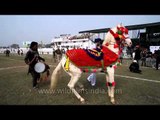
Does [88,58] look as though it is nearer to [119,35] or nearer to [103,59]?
[103,59]

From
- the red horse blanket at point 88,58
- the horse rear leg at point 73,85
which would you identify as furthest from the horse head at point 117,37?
the horse rear leg at point 73,85

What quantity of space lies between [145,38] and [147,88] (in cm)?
1918

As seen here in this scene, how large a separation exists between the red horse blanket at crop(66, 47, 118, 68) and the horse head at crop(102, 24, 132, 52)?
0.22 m

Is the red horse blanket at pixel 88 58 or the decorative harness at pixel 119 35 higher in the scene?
the decorative harness at pixel 119 35

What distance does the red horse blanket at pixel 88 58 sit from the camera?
185 inches

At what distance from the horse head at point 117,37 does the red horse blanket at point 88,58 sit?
0.73ft

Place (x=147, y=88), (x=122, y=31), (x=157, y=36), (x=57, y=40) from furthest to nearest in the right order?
(x=57, y=40)
(x=157, y=36)
(x=147, y=88)
(x=122, y=31)

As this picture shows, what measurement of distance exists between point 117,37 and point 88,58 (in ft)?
3.54

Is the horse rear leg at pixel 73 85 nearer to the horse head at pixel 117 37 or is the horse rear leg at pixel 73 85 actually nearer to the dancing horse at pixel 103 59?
the dancing horse at pixel 103 59

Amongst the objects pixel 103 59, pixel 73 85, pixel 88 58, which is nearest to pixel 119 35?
pixel 103 59
